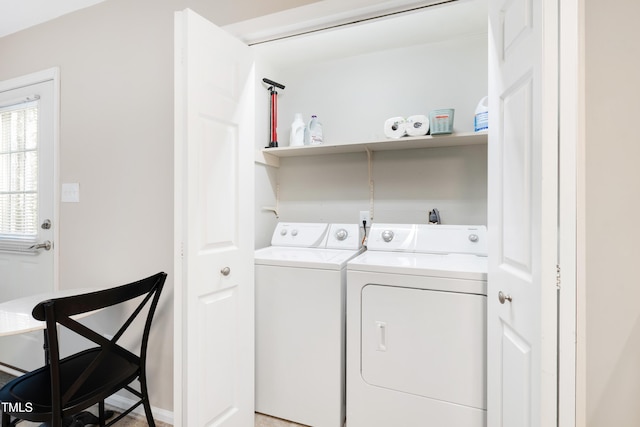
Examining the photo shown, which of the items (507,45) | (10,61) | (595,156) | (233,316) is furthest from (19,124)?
(595,156)

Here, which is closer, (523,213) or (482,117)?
(523,213)

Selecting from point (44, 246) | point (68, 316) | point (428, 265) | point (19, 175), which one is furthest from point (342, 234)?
point (19, 175)

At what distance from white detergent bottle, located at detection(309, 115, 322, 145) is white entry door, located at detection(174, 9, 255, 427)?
75cm

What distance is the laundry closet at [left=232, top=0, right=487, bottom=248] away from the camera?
2.05 metres

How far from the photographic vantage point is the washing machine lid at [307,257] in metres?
1.63

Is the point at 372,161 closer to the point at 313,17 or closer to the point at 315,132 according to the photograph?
the point at 315,132

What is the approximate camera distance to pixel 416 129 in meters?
1.93

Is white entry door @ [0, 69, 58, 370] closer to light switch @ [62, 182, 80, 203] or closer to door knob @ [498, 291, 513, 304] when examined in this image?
light switch @ [62, 182, 80, 203]

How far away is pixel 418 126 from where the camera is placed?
1928 mm

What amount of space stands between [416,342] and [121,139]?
6.54 ft

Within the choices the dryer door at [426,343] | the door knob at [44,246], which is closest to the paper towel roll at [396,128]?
the dryer door at [426,343]

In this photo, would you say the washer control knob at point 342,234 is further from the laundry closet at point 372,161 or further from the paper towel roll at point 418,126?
the paper towel roll at point 418,126

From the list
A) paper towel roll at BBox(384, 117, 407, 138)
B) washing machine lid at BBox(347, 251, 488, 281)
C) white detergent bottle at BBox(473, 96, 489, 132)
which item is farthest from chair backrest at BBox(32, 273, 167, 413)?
white detergent bottle at BBox(473, 96, 489, 132)

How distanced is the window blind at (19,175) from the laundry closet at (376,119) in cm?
160
